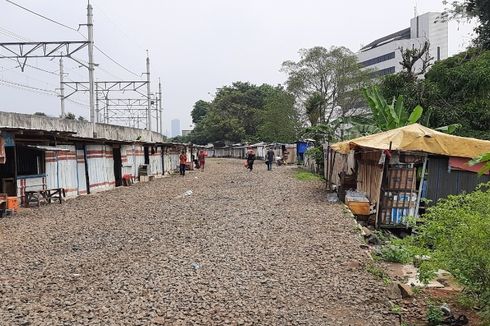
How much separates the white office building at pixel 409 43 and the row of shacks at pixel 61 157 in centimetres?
5201

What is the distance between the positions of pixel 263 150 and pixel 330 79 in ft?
48.9

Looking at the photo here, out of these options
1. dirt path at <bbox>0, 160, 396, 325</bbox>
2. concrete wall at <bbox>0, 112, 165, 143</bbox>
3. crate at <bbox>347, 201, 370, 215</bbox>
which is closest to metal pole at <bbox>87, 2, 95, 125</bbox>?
concrete wall at <bbox>0, 112, 165, 143</bbox>

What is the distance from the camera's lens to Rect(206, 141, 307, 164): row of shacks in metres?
45.1

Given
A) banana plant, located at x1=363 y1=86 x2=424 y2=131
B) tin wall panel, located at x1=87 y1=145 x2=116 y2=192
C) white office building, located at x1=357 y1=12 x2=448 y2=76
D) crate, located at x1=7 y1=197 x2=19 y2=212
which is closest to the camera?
crate, located at x1=7 y1=197 x2=19 y2=212

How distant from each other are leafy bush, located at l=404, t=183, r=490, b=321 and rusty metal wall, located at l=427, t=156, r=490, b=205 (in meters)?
6.06

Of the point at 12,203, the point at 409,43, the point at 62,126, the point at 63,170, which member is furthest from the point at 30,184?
the point at 409,43

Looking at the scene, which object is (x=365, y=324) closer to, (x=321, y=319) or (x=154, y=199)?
(x=321, y=319)

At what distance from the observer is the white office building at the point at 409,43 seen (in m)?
72.8

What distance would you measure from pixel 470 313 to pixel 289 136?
155 ft

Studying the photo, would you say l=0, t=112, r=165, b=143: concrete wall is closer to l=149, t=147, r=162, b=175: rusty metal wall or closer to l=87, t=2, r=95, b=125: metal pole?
l=87, t=2, r=95, b=125: metal pole

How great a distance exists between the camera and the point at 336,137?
24516 millimetres

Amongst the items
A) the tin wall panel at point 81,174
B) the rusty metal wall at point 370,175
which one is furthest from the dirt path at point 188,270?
the tin wall panel at point 81,174

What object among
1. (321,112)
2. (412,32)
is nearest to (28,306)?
(321,112)

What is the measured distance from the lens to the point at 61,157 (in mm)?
18172
